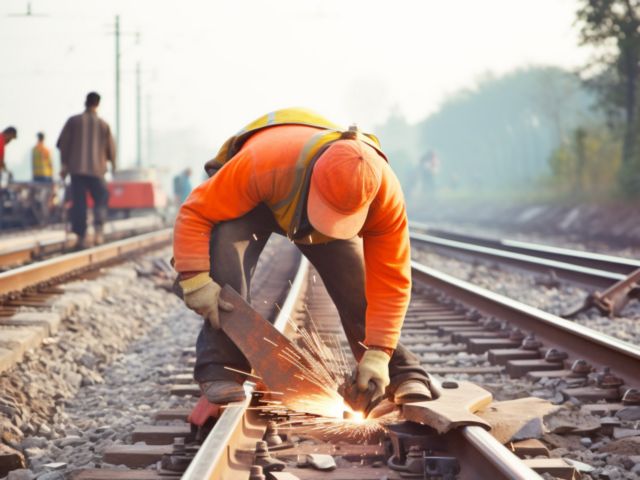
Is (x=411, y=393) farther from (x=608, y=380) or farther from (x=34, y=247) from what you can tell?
(x=34, y=247)

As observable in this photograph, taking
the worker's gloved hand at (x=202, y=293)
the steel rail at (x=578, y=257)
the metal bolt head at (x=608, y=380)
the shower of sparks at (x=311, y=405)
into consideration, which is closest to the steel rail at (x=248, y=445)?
the shower of sparks at (x=311, y=405)

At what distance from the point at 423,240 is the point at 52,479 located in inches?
512

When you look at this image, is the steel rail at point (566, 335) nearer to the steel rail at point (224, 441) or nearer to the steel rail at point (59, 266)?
the steel rail at point (224, 441)

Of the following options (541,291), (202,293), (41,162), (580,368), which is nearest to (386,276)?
(202,293)

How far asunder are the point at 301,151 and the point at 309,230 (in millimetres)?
303

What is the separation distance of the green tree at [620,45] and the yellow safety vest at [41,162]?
41.3 feet

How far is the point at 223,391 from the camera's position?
3.61 m

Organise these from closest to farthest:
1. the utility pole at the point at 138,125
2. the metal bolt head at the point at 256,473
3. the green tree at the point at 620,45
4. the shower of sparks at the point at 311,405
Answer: the metal bolt head at the point at 256,473 → the shower of sparks at the point at 311,405 → the green tree at the point at 620,45 → the utility pole at the point at 138,125

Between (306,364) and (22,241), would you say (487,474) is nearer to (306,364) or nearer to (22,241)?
(306,364)

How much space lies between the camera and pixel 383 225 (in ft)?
11.4

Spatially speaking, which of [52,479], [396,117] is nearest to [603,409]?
[52,479]

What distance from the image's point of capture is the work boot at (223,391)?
359 centimetres

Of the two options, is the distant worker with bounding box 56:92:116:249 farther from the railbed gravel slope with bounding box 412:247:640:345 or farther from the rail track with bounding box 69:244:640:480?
the rail track with bounding box 69:244:640:480

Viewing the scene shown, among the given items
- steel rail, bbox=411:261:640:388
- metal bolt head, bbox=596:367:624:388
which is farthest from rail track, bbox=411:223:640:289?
metal bolt head, bbox=596:367:624:388
